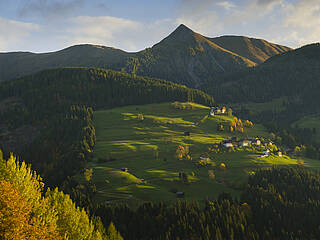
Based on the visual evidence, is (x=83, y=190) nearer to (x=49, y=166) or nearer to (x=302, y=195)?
(x=49, y=166)

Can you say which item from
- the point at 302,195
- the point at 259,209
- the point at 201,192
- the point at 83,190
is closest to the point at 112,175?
the point at 83,190

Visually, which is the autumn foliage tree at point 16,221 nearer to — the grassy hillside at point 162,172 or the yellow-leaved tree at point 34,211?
the yellow-leaved tree at point 34,211

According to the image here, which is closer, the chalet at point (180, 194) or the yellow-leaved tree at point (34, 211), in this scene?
the yellow-leaved tree at point (34, 211)

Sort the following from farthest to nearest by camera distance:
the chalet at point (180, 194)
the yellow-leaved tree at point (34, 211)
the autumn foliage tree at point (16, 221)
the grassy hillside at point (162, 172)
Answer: the grassy hillside at point (162, 172)
the chalet at point (180, 194)
the yellow-leaved tree at point (34, 211)
the autumn foliage tree at point (16, 221)

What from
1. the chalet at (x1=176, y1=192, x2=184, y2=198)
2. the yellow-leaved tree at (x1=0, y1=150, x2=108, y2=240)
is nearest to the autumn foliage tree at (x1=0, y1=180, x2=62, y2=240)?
the yellow-leaved tree at (x1=0, y1=150, x2=108, y2=240)

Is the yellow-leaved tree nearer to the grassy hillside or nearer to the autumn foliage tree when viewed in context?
the autumn foliage tree

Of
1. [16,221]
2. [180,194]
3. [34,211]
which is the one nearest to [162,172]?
[180,194]

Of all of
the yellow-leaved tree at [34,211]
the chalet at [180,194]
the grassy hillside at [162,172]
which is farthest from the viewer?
the grassy hillside at [162,172]

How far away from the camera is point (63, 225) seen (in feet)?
183

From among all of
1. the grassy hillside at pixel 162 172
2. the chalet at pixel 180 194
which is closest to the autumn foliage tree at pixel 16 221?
the grassy hillside at pixel 162 172

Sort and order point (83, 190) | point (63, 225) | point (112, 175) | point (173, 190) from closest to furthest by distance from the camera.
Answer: point (63, 225) → point (83, 190) → point (173, 190) → point (112, 175)

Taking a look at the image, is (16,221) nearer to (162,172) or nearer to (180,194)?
(180,194)

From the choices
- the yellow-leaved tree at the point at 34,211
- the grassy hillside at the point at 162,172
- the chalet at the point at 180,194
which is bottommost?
the chalet at the point at 180,194

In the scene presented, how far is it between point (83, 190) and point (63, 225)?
242 feet
